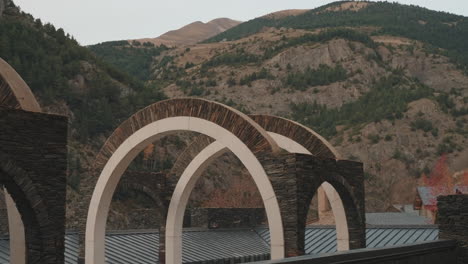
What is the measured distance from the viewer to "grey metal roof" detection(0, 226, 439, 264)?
1931 cm

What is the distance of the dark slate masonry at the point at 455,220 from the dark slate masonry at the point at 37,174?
7.52m

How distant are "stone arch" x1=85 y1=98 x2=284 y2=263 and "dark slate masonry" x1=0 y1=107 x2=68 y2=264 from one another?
497 cm

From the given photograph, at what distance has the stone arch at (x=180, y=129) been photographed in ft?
46.2

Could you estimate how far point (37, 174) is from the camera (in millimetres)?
9945

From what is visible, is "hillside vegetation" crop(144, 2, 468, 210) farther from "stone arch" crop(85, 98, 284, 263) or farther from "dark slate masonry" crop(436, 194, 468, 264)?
"dark slate masonry" crop(436, 194, 468, 264)

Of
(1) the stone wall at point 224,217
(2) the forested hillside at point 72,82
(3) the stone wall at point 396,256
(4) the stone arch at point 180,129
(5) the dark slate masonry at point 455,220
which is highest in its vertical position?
(2) the forested hillside at point 72,82

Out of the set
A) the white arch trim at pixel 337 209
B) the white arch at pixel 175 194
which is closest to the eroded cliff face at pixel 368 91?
the white arch trim at pixel 337 209

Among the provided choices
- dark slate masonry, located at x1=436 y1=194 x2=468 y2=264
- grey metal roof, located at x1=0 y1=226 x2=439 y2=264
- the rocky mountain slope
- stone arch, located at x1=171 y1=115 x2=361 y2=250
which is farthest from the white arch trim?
the rocky mountain slope

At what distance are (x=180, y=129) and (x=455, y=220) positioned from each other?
694 centimetres

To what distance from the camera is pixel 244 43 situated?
110 metres

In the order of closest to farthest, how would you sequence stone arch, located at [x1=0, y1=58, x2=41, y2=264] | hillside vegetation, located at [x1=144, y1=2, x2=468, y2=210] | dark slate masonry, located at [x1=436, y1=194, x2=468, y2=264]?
1. stone arch, located at [x1=0, y1=58, x2=41, y2=264]
2. dark slate masonry, located at [x1=436, y1=194, x2=468, y2=264]
3. hillside vegetation, located at [x1=144, y1=2, x2=468, y2=210]

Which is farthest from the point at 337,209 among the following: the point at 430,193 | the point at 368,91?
the point at 368,91

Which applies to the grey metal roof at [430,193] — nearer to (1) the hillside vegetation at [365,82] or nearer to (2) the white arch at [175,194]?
(1) the hillside vegetation at [365,82]

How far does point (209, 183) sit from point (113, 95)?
12.4 m
